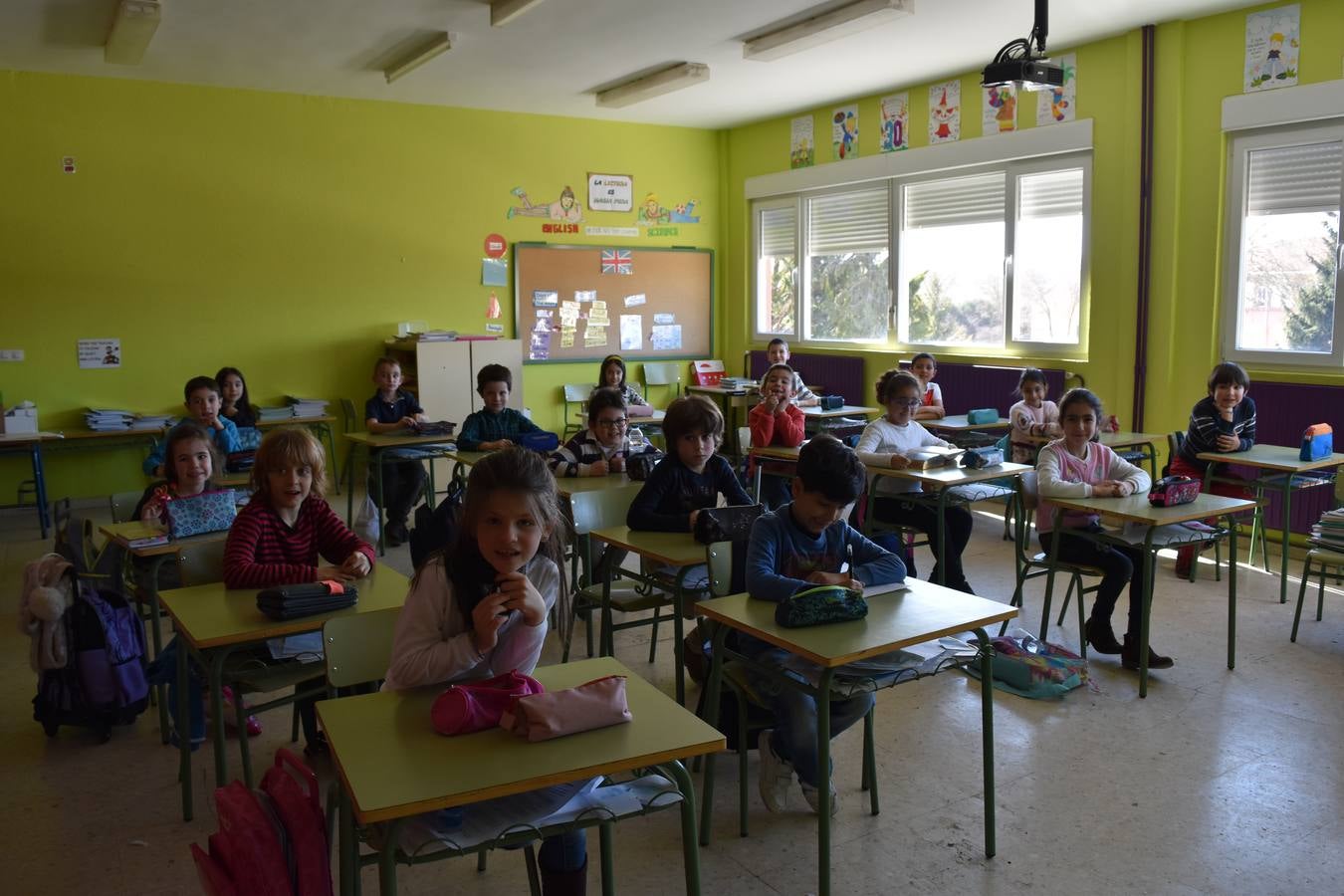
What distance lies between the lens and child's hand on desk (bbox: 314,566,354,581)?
9.62 ft

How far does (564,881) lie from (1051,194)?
21.5 ft

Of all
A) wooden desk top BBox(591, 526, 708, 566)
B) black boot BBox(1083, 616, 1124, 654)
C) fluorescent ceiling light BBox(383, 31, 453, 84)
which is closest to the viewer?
wooden desk top BBox(591, 526, 708, 566)

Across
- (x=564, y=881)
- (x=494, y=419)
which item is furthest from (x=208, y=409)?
(x=564, y=881)

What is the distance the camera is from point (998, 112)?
24.9ft

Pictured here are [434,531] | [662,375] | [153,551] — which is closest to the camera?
[153,551]

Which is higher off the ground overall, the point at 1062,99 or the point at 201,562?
the point at 1062,99

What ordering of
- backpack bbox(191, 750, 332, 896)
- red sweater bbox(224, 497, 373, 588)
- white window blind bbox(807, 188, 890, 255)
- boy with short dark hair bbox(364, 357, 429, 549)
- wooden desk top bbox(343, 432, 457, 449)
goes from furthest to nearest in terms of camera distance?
white window blind bbox(807, 188, 890, 255) → boy with short dark hair bbox(364, 357, 429, 549) → wooden desk top bbox(343, 432, 457, 449) → red sweater bbox(224, 497, 373, 588) → backpack bbox(191, 750, 332, 896)

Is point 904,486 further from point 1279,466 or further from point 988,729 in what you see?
point 988,729

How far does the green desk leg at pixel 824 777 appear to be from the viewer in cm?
233

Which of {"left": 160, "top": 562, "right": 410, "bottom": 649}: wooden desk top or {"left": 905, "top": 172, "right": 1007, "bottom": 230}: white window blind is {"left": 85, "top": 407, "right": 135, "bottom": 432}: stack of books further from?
{"left": 905, "top": 172, "right": 1007, "bottom": 230}: white window blind

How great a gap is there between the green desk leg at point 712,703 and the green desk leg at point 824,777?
34 cm

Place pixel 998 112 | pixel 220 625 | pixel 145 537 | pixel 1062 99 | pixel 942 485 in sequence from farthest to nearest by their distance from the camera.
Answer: pixel 998 112 < pixel 1062 99 < pixel 942 485 < pixel 145 537 < pixel 220 625

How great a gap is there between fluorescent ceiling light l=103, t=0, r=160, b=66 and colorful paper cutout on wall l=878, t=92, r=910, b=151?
522cm

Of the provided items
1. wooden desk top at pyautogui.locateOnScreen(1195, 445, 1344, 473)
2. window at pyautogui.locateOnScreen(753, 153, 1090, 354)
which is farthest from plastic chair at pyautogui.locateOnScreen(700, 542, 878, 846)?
window at pyautogui.locateOnScreen(753, 153, 1090, 354)
